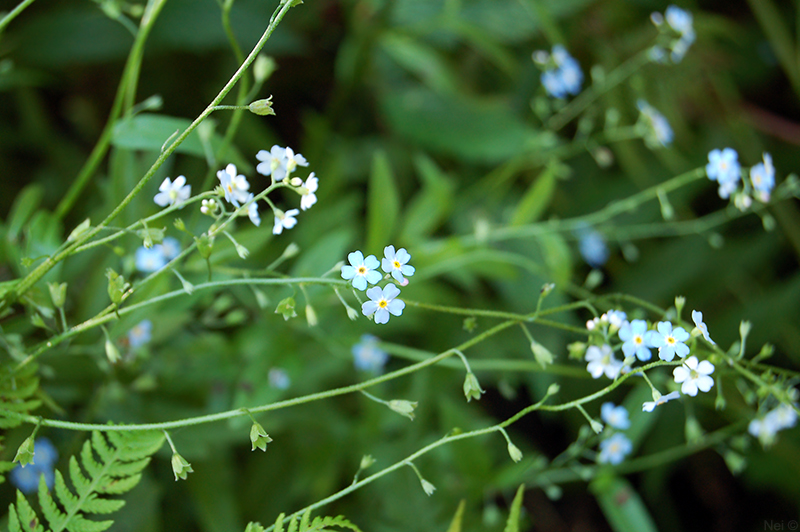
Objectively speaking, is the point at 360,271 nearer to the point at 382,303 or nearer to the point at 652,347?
the point at 382,303

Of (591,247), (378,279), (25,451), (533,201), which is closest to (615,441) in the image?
(533,201)

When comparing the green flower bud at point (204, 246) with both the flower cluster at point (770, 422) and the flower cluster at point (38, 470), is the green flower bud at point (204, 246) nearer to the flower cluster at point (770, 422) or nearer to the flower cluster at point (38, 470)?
the flower cluster at point (38, 470)

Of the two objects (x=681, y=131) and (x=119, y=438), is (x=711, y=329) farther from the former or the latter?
(x=119, y=438)

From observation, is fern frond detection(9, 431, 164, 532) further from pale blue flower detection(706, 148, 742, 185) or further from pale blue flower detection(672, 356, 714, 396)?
pale blue flower detection(706, 148, 742, 185)

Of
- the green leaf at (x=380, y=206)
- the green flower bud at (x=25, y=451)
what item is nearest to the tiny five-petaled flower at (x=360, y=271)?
the green flower bud at (x=25, y=451)

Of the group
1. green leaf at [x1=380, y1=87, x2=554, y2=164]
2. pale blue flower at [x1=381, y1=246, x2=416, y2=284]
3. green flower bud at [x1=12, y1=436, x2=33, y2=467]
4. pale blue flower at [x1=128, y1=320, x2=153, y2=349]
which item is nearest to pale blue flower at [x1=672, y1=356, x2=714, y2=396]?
pale blue flower at [x1=381, y1=246, x2=416, y2=284]

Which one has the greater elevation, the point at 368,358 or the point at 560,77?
the point at 560,77
